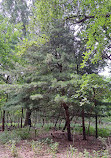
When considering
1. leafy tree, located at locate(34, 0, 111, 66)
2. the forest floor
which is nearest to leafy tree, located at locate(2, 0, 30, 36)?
leafy tree, located at locate(34, 0, 111, 66)

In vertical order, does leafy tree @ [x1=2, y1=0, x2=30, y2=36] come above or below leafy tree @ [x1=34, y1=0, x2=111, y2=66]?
above

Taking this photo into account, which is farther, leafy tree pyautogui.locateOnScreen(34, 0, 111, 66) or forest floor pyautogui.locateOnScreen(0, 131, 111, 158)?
forest floor pyautogui.locateOnScreen(0, 131, 111, 158)

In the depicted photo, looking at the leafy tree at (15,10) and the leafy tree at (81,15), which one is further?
the leafy tree at (15,10)

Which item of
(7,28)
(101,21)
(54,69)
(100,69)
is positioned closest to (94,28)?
(101,21)

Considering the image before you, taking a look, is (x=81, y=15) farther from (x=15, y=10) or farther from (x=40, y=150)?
(x=15, y=10)

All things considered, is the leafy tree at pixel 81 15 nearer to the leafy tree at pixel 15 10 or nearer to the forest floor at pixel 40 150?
the forest floor at pixel 40 150

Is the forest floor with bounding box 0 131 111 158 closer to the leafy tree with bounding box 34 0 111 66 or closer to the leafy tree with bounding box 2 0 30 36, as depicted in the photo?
the leafy tree with bounding box 34 0 111 66

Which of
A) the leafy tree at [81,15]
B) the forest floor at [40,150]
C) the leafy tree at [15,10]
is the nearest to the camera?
the leafy tree at [81,15]

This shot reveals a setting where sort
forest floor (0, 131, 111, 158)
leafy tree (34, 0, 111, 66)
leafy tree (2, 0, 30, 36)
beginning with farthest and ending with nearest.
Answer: leafy tree (2, 0, 30, 36) → forest floor (0, 131, 111, 158) → leafy tree (34, 0, 111, 66)

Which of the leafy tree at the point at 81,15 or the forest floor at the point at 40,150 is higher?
the leafy tree at the point at 81,15

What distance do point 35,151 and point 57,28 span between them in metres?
4.97

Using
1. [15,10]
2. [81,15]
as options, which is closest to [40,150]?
[81,15]

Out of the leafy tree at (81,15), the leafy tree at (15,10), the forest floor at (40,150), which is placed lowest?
the forest floor at (40,150)

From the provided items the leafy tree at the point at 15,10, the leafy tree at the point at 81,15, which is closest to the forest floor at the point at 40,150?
the leafy tree at the point at 81,15
